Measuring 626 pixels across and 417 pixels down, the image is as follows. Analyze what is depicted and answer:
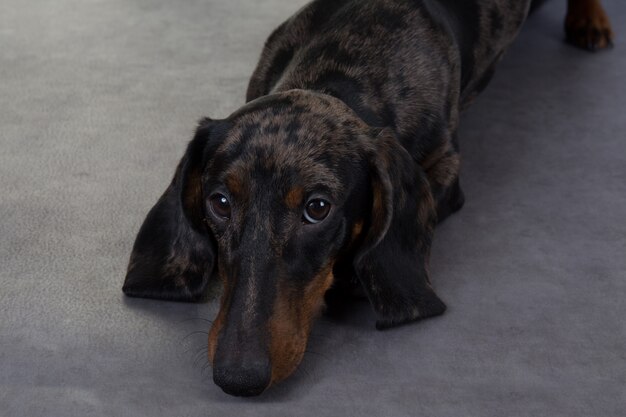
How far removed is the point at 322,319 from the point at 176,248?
50 centimetres

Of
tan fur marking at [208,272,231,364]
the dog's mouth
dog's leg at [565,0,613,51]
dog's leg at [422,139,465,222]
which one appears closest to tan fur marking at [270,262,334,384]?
the dog's mouth

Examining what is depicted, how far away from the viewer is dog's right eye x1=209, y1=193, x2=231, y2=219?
260cm

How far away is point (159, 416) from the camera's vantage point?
2.49 meters

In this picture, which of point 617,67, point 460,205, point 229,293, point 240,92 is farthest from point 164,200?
point 617,67

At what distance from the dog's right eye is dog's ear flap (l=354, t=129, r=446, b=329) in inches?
16.6

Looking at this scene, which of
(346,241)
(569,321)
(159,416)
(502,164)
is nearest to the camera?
(159,416)

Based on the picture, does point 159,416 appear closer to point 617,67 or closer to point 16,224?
Answer: point 16,224

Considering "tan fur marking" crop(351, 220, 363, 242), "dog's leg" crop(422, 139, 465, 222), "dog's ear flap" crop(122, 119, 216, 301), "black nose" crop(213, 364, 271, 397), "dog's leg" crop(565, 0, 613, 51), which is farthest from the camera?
"dog's leg" crop(565, 0, 613, 51)

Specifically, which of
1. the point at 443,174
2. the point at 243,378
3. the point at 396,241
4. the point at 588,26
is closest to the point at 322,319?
the point at 396,241

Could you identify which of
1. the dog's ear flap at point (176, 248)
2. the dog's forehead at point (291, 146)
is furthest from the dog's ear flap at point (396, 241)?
the dog's ear flap at point (176, 248)

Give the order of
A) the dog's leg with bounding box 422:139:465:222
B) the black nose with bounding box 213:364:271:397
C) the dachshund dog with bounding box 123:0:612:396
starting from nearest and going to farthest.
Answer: the black nose with bounding box 213:364:271:397 < the dachshund dog with bounding box 123:0:612:396 < the dog's leg with bounding box 422:139:465:222

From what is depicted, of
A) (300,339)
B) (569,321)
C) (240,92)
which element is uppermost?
(300,339)

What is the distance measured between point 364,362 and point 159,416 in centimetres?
60

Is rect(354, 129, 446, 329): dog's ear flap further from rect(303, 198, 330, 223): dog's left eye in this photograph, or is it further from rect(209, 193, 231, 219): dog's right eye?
rect(209, 193, 231, 219): dog's right eye
